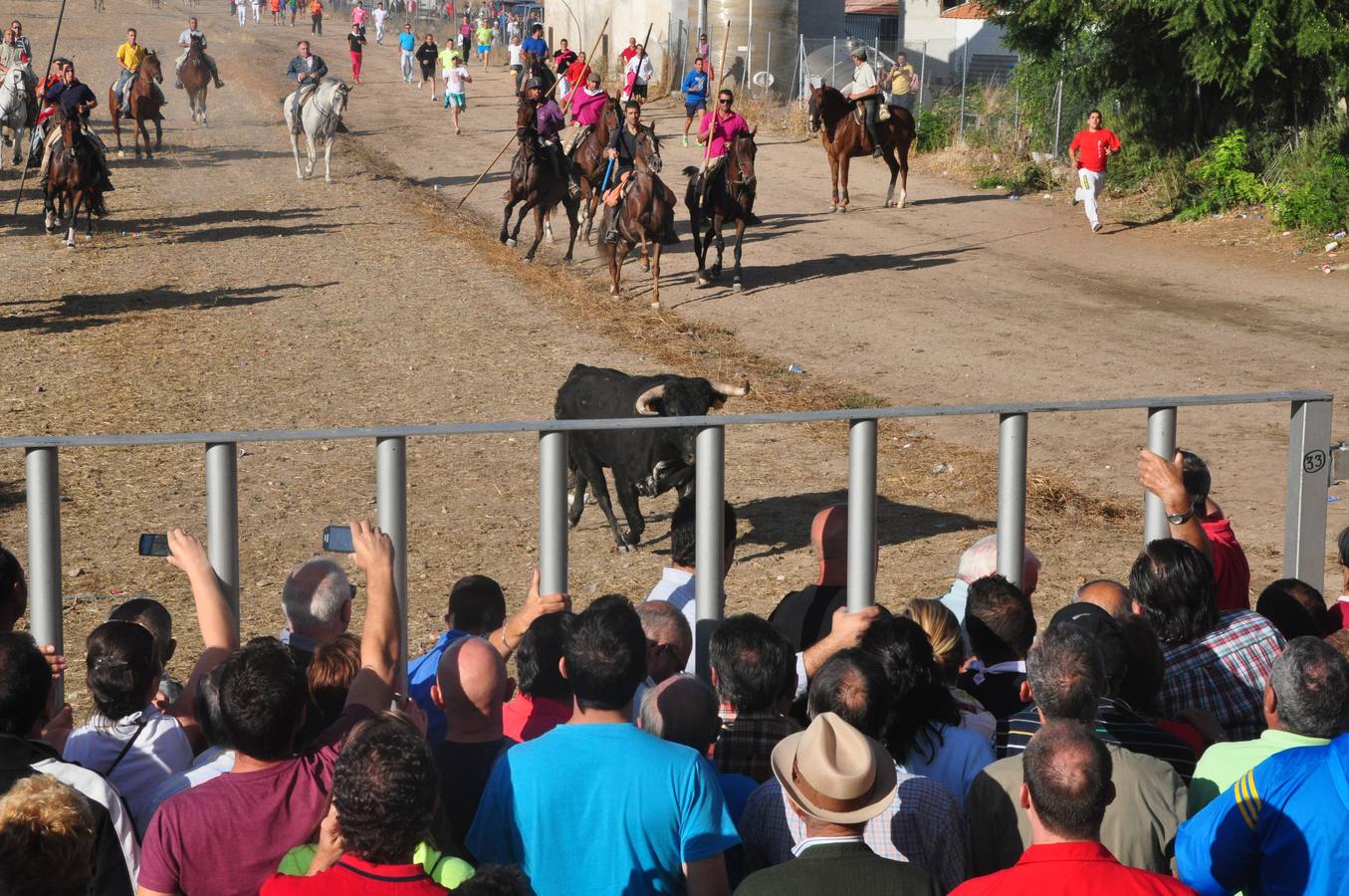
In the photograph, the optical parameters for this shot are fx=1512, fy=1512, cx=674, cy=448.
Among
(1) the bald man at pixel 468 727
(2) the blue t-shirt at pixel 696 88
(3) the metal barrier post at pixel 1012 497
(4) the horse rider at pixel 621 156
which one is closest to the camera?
(1) the bald man at pixel 468 727

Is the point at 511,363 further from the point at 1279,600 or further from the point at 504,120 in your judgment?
the point at 504,120

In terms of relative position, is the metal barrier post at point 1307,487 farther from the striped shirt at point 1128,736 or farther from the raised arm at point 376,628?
the raised arm at point 376,628

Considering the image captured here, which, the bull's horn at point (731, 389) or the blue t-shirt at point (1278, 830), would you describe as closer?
the blue t-shirt at point (1278, 830)

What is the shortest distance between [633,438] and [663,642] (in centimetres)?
516

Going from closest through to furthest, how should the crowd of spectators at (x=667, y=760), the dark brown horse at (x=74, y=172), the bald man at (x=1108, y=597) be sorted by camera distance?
the crowd of spectators at (x=667, y=760), the bald man at (x=1108, y=597), the dark brown horse at (x=74, y=172)

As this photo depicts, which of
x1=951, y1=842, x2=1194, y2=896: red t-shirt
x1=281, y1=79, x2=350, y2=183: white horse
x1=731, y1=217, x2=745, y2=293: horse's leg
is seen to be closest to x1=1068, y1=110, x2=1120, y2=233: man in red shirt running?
x1=731, y1=217, x2=745, y2=293: horse's leg

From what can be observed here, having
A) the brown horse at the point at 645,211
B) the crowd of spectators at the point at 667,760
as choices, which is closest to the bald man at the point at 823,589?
the crowd of spectators at the point at 667,760

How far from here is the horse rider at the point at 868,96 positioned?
960 inches

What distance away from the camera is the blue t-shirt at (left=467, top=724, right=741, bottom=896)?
340 cm

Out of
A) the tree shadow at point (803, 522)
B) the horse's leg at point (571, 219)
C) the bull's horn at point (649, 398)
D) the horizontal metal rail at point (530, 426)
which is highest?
the horse's leg at point (571, 219)

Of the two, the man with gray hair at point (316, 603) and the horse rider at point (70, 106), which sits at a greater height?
the horse rider at point (70, 106)

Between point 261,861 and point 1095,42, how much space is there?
2341 centimetres

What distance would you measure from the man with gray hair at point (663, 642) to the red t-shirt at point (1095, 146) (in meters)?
19.4

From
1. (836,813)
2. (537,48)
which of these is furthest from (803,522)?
(537,48)
